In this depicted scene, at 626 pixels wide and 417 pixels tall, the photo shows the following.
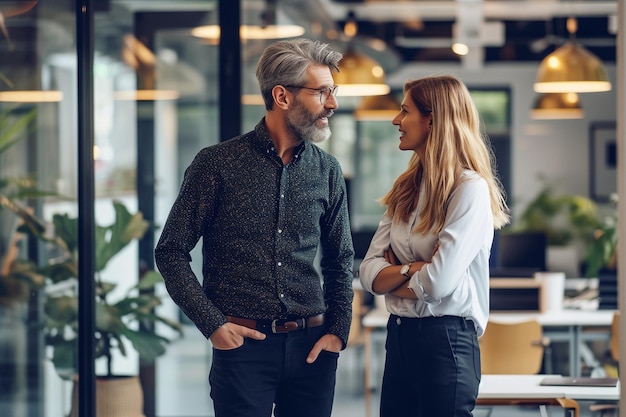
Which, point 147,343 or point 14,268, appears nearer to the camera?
point 14,268

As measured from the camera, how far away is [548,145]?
12.8m

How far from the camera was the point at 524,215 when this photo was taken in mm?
11727

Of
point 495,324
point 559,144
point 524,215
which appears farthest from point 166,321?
point 559,144

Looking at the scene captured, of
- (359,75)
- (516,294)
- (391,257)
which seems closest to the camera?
(391,257)

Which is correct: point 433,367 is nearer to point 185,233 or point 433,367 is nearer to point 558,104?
point 185,233

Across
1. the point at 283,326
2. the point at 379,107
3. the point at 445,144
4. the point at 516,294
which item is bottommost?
the point at 516,294

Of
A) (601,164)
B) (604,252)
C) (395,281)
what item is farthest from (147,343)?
(601,164)

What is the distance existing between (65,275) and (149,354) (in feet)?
2.66

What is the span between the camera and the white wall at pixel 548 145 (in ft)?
41.9

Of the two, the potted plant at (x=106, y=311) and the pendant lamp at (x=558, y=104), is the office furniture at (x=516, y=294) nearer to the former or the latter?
the potted plant at (x=106, y=311)

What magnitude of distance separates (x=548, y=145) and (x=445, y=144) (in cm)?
1065

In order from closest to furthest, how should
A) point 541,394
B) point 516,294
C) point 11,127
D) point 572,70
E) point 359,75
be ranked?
point 541,394
point 11,127
point 516,294
point 572,70
point 359,75

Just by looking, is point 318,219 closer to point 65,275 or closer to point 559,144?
point 65,275

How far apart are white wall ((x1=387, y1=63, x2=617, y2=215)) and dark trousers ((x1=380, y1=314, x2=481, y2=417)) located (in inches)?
411
